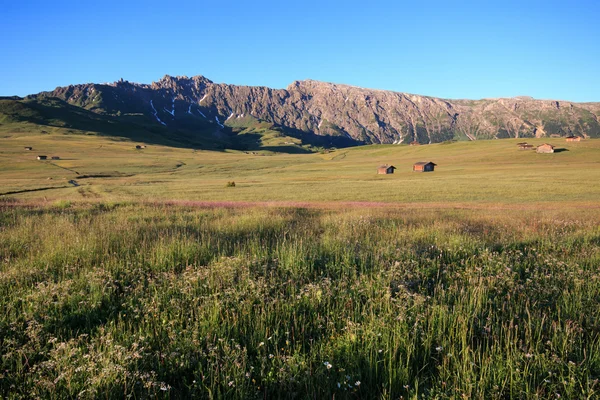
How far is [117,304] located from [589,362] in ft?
22.7

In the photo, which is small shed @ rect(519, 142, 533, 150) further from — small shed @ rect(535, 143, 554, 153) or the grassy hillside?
the grassy hillside

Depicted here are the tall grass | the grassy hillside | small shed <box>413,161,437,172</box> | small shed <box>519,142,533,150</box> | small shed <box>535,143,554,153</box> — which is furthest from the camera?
small shed <box>519,142,533,150</box>

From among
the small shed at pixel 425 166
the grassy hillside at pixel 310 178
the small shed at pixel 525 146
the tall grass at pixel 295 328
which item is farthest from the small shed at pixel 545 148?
the tall grass at pixel 295 328

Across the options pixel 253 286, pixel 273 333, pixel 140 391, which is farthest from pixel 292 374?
pixel 253 286

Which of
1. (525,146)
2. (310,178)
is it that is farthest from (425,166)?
(525,146)

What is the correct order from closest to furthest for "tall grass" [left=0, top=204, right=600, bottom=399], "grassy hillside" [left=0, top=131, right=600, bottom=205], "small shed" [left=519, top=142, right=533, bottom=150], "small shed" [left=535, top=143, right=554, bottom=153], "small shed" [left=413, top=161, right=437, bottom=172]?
"tall grass" [left=0, top=204, right=600, bottom=399] → "grassy hillside" [left=0, top=131, right=600, bottom=205] → "small shed" [left=413, top=161, right=437, bottom=172] → "small shed" [left=535, top=143, right=554, bottom=153] → "small shed" [left=519, top=142, right=533, bottom=150]

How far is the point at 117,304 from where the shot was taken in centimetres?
571

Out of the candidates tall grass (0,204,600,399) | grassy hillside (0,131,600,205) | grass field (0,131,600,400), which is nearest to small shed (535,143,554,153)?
grassy hillside (0,131,600,205)

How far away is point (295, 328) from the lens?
5004 millimetres

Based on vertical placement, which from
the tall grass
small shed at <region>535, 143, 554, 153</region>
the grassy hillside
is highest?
small shed at <region>535, 143, 554, 153</region>

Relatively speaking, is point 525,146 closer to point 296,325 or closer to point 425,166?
point 425,166

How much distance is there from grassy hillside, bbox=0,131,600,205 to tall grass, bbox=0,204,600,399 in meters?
32.4

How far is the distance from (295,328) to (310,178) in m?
81.5

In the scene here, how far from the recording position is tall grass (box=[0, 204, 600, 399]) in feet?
12.1
